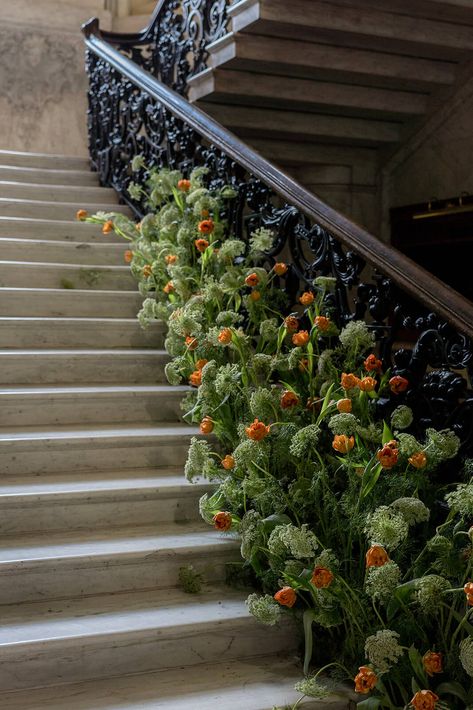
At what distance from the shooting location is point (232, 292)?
12.7 ft

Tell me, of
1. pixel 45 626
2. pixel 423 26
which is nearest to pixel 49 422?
pixel 45 626

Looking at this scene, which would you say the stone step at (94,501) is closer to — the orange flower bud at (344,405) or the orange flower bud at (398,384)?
the orange flower bud at (344,405)

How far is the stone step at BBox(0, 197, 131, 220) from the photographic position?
559cm

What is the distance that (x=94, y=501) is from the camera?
134 inches

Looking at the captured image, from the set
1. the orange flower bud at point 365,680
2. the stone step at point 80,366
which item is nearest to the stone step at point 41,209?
the stone step at point 80,366

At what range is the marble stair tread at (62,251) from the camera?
510cm

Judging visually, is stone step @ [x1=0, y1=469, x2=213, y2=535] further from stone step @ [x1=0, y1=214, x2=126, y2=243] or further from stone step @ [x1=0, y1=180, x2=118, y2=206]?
stone step @ [x1=0, y1=180, x2=118, y2=206]

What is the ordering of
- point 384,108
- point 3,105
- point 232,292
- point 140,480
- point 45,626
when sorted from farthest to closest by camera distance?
point 3,105, point 384,108, point 232,292, point 140,480, point 45,626

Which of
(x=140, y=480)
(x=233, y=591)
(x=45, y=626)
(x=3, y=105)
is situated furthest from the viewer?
(x=3, y=105)

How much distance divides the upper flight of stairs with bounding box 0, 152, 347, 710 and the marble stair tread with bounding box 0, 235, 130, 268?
0.08 meters

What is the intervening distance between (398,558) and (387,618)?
7.0 inches

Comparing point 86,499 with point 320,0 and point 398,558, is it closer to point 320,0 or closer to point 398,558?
point 398,558

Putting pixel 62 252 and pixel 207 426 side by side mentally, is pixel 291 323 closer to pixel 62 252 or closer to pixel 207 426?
pixel 207 426

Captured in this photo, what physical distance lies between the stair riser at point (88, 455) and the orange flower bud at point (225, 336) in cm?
55
